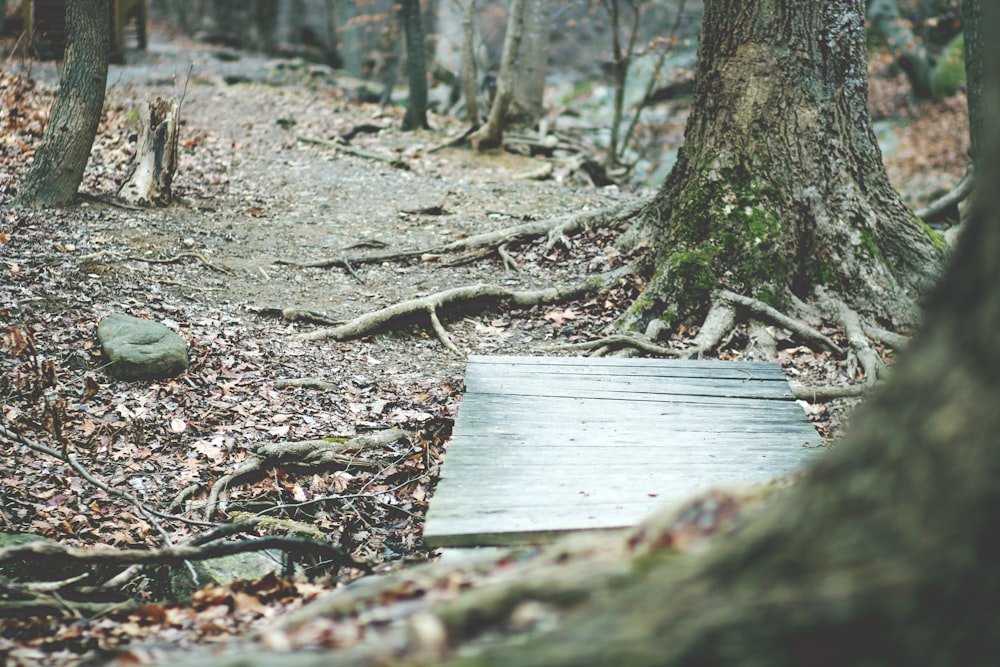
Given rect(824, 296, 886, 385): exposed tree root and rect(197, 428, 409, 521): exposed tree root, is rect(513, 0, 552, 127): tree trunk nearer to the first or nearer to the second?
rect(824, 296, 886, 385): exposed tree root

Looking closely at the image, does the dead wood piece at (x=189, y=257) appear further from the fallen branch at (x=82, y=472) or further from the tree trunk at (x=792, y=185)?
the tree trunk at (x=792, y=185)

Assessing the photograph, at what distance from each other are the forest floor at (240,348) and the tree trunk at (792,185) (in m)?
0.67

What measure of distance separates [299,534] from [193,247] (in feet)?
15.2

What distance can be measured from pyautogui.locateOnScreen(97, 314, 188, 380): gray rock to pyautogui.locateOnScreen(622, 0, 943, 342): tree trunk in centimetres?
377

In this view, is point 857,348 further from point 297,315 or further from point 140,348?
point 140,348

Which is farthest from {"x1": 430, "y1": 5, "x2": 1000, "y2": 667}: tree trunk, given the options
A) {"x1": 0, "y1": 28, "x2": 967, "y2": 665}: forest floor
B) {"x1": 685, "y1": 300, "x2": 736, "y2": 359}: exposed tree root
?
{"x1": 685, "y1": 300, "x2": 736, "y2": 359}: exposed tree root

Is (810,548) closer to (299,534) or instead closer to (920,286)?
(299,534)

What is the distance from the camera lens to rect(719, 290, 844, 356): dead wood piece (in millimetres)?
6352

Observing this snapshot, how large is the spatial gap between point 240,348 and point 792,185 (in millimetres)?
4952

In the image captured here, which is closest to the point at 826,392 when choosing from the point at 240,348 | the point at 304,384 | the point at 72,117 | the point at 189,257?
the point at 304,384

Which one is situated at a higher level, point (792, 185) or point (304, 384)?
point (792, 185)

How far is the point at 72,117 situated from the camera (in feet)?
28.6

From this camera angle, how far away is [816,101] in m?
6.60

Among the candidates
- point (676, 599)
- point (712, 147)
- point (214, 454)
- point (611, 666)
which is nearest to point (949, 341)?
point (676, 599)
